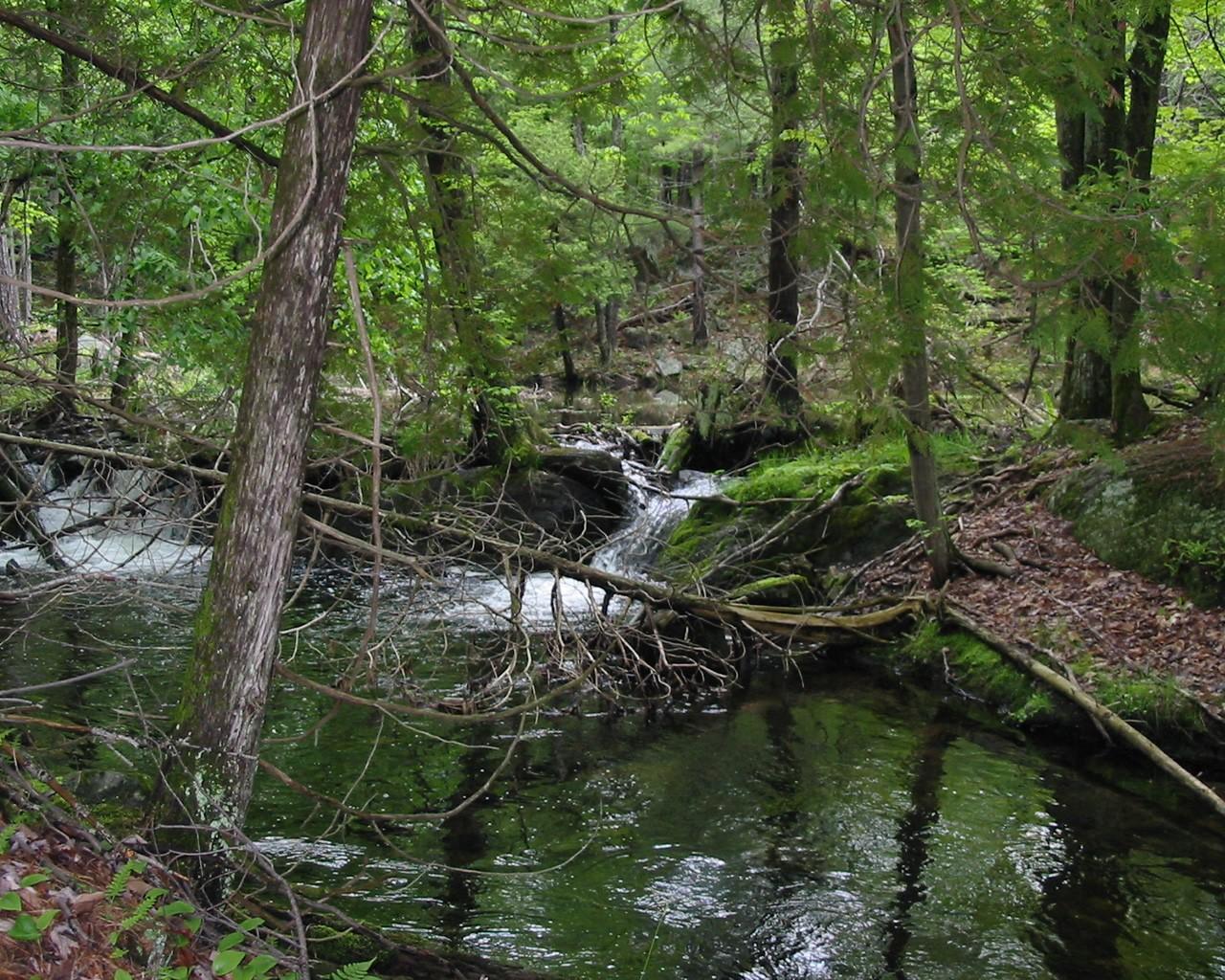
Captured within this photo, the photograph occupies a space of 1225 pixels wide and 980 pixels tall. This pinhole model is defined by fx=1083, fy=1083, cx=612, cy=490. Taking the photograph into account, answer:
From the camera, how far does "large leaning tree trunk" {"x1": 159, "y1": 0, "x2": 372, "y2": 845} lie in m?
4.27

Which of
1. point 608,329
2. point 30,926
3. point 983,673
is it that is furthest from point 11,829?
point 608,329

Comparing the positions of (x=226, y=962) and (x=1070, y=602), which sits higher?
(x=1070, y=602)

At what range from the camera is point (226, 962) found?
12.0 feet

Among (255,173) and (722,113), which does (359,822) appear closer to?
(255,173)

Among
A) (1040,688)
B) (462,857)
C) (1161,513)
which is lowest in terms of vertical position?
(462,857)

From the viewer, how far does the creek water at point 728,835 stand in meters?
5.98

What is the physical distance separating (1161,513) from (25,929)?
1022 cm

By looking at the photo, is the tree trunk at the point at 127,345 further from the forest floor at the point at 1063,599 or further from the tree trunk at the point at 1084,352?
the tree trunk at the point at 1084,352

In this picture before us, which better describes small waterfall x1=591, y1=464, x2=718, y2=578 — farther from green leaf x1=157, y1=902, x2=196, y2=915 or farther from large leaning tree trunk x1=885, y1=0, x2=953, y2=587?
green leaf x1=157, y1=902, x2=196, y2=915

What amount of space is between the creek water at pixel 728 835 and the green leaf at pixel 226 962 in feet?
3.25

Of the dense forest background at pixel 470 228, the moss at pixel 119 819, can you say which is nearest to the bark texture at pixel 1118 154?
the dense forest background at pixel 470 228

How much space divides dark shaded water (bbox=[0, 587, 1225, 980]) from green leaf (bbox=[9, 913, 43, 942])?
1.02 m

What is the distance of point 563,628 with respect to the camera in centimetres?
715

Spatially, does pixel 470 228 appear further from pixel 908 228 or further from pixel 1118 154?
pixel 1118 154
